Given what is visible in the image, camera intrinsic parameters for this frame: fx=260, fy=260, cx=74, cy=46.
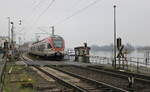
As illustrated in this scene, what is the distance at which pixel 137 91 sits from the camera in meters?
11.3

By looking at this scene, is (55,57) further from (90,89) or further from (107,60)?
(90,89)

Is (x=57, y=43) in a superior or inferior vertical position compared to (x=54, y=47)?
superior

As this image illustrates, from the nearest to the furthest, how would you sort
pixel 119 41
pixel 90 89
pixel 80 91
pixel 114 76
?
pixel 80 91 < pixel 90 89 < pixel 114 76 < pixel 119 41

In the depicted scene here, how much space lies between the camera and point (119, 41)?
24.6 meters

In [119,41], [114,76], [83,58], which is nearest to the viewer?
[114,76]

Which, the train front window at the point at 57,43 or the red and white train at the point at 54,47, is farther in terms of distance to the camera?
the train front window at the point at 57,43

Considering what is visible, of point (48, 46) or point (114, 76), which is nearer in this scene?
point (114, 76)

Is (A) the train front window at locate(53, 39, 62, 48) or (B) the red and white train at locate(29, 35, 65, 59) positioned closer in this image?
(B) the red and white train at locate(29, 35, 65, 59)

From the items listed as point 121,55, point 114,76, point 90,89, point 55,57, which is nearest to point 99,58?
point 55,57

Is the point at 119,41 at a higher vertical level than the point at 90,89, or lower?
higher

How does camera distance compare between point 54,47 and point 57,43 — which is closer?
point 54,47

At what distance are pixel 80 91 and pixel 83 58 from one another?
26105mm

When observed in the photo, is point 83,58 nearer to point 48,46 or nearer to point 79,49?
point 79,49

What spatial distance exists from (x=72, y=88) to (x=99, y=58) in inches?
925
